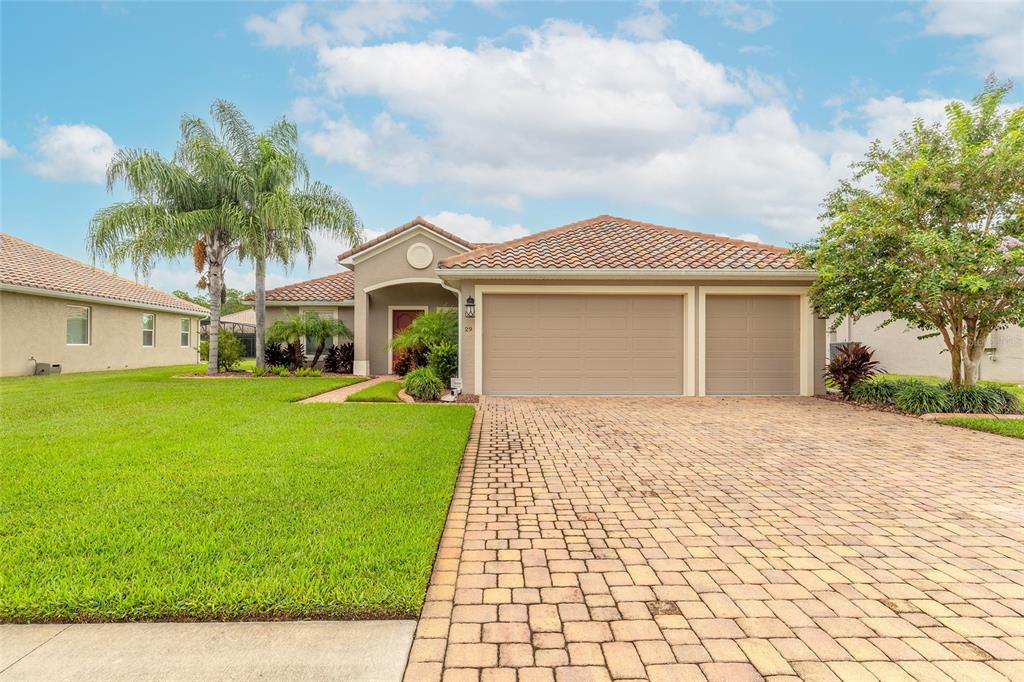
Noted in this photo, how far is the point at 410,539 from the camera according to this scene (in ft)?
9.98

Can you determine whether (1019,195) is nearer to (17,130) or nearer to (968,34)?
(968,34)

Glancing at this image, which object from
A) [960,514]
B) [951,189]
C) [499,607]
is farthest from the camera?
[951,189]

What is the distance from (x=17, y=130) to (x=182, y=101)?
408 cm

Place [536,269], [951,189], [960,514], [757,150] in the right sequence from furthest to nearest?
[757,150], [536,269], [951,189], [960,514]

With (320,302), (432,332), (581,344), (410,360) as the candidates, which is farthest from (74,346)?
(581,344)

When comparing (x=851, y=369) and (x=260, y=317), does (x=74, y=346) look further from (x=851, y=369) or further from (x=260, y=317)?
(x=851, y=369)

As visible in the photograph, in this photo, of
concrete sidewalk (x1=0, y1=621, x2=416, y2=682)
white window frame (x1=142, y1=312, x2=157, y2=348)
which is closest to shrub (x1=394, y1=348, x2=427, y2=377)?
concrete sidewalk (x1=0, y1=621, x2=416, y2=682)

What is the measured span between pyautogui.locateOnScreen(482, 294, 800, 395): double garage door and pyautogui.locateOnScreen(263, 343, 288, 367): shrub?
29.7ft

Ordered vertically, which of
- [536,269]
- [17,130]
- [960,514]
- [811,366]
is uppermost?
[17,130]

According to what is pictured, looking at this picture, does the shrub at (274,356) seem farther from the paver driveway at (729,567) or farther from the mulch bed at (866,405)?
the mulch bed at (866,405)

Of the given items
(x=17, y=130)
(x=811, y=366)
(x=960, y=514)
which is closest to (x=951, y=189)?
(x=811, y=366)

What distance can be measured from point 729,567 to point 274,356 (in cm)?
1665

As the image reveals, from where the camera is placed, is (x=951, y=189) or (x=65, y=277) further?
(x=65, y=277)

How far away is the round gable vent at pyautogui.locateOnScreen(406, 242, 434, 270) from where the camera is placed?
1542 centimetres
